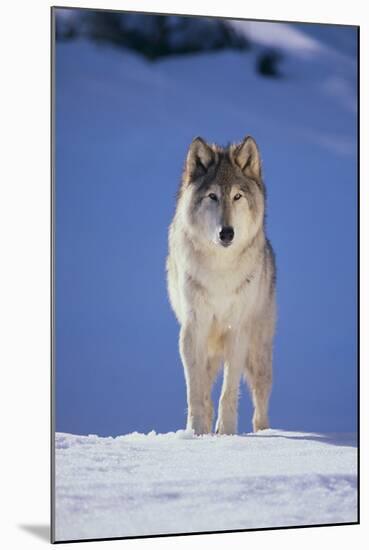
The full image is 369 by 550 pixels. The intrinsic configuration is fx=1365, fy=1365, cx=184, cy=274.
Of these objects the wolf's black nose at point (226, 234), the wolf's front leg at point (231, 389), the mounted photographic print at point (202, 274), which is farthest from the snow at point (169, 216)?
the wolf's black nose at point (226, 234)

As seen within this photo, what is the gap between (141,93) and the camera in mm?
7695

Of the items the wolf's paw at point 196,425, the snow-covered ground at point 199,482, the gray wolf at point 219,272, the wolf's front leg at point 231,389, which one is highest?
the gray wolf at point 219,272

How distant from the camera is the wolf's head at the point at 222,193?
303 inches

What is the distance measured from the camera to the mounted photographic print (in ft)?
24.6

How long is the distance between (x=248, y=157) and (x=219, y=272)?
2.24 ft

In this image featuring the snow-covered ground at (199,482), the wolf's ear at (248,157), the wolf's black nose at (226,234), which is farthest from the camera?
the wolf's ear at (248,157)

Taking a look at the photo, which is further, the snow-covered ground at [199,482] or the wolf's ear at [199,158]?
the wolf's ear at [199,158]

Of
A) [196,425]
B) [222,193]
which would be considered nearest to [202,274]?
[222,193]

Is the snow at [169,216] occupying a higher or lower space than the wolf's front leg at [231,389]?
higher

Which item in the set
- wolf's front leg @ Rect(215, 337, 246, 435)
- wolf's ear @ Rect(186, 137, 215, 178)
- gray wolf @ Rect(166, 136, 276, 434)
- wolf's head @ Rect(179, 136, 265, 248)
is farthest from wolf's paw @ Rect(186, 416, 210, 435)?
wolf's ear @ Rect(186, 137, 215, 178)

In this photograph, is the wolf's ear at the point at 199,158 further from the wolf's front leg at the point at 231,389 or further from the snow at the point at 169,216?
the wolf's front leg at the point at 231,389

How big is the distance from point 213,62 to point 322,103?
729 mm

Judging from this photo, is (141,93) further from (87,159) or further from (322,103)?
(322,103)

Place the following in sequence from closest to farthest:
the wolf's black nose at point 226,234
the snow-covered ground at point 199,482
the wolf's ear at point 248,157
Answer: the snow-covered ground at point 199,482, the wolf's black nose at point 226,234, the wolf's ear at point 248,157
